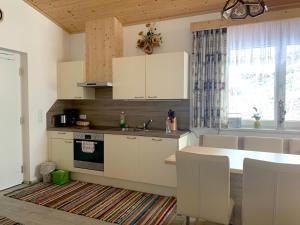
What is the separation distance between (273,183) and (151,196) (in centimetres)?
200

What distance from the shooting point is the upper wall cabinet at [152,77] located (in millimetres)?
3342

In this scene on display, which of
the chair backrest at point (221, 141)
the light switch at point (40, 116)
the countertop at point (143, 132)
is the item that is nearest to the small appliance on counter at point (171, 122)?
the countertop at point (143, 132)

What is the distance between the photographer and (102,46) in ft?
12.8

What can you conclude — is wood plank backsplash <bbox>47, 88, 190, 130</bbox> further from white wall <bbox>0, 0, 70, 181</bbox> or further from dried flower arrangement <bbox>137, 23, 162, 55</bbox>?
dried flower arrangement <bbox>137, 23, 162, 55</bbox>

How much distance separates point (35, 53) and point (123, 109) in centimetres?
168

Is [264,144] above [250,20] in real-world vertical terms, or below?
below

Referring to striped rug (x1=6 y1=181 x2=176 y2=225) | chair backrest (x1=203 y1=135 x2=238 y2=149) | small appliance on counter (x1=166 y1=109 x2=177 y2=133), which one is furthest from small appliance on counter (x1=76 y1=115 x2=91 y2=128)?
chair backrest (x1=203 y1=135 x2=238 y2=149)

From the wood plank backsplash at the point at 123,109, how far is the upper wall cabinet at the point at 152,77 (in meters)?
0.34

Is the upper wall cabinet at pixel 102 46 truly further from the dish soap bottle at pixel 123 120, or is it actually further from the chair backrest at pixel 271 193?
the chair backrest at pixel 271 193

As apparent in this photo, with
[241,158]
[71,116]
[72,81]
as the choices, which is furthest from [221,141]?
[71,116]

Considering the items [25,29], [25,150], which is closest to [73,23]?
[25,29]

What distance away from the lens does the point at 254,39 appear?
322cm

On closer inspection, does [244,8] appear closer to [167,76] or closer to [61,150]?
[167,76]

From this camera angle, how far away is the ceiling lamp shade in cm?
187
